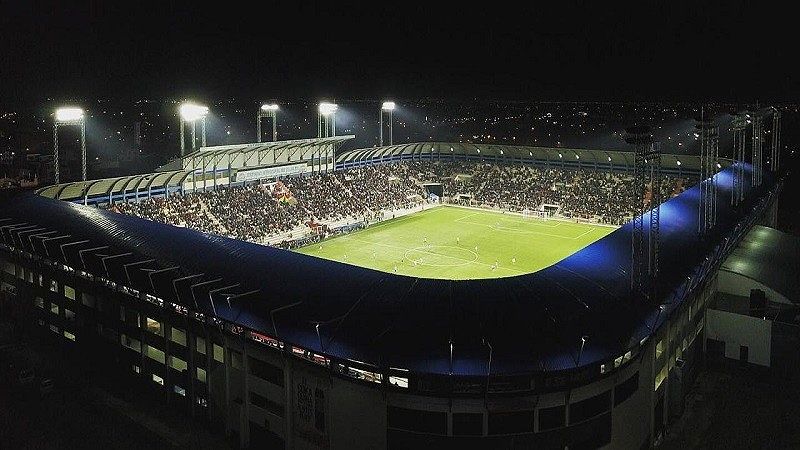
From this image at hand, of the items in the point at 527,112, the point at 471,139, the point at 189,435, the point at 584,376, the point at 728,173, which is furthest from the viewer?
the point at 527,112

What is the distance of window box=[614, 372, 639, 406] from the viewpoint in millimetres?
21819

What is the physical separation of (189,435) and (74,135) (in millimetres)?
91691

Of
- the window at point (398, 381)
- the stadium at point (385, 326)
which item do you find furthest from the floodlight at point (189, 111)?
the window at point (398, 381)

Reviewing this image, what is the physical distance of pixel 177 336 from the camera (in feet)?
90.8

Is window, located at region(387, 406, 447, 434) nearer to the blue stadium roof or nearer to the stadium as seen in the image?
the stadium

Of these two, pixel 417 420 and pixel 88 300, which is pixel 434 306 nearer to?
pixel 417 420

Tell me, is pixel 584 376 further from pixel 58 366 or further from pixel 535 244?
pixel 535 244

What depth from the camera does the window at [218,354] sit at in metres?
25.2

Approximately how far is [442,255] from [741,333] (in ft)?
81.7

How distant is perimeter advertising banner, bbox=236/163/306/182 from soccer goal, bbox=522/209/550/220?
73.0 ft

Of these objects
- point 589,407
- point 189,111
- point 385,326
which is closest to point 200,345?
point 385,326

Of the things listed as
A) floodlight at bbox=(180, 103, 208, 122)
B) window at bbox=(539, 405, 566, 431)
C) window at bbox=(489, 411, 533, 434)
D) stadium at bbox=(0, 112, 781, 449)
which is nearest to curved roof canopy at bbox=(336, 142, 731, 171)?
floodlight at bbox=(180, 103, 208, 122)

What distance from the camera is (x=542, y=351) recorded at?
2078 centimetres

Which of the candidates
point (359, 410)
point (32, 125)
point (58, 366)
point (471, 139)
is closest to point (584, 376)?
point (359, 410)
